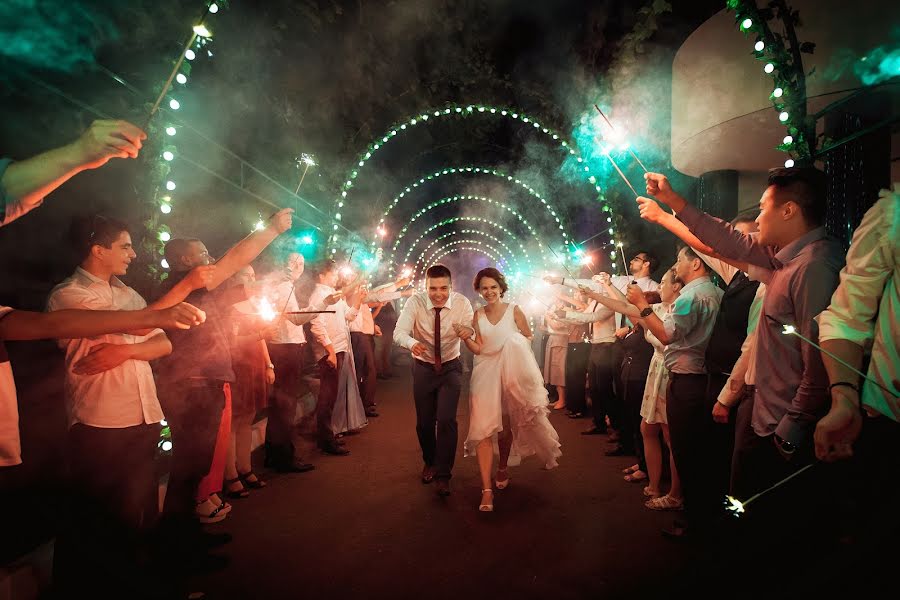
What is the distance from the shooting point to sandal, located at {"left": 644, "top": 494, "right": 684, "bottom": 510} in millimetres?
Answer: 4293

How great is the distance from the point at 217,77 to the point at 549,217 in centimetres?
1193

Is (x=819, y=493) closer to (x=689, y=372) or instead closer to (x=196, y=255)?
(x=689, y=372)

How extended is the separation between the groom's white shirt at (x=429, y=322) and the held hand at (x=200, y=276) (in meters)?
2.64

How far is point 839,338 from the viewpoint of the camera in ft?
6.48

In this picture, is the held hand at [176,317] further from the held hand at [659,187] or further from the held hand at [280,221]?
the held hand at [659,187]

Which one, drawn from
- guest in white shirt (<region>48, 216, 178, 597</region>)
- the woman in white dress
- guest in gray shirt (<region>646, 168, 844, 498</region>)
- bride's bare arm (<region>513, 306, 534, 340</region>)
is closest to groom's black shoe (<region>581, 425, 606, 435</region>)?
the woman in white dress

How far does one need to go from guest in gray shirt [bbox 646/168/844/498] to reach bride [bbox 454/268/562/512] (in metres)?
2.07

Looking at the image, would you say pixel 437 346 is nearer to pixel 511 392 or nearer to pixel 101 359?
pixel 511 392

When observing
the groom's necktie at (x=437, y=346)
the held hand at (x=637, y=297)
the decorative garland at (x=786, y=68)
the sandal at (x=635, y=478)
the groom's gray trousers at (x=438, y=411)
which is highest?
the decorative garland at (x=786, y=68)

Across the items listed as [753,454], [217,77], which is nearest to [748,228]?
[753,454]

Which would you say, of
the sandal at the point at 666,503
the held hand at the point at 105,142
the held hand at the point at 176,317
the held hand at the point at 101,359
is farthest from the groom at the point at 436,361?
the held hand at the point at 105,142

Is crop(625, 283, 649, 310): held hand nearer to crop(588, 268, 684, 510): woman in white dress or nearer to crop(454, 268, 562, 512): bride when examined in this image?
crop(588, 268, 684, 510): woman in white dress

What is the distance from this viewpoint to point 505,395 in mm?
4656

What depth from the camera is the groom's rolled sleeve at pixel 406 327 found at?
4889 mm
